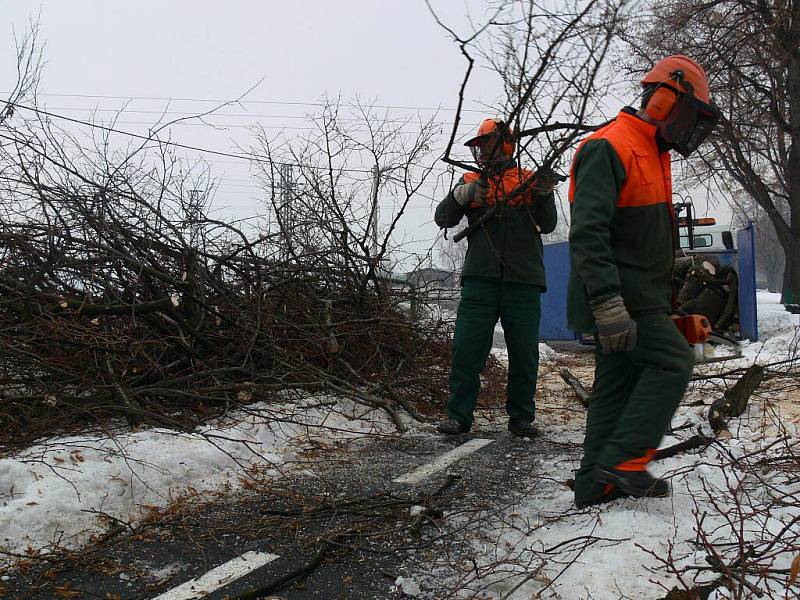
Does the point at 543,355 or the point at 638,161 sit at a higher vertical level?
the point at 638,161

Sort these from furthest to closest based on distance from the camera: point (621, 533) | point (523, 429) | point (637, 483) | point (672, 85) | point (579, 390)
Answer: point (579, 390) → point (523, 429) → point (672, 85) → point (637, 483) → point (621, 533)

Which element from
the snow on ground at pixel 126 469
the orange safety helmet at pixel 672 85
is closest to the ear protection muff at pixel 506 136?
the orange safety helmet at pixel 672 85

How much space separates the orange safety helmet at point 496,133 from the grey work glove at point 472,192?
0.25 metres

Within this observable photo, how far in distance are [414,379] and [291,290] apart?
1.25 m

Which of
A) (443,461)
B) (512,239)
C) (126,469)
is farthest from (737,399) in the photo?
(126,469)

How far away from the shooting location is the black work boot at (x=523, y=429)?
15.5 feet

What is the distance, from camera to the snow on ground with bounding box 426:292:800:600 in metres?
2.25

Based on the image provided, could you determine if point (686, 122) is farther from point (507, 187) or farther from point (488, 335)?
point (488, 335)

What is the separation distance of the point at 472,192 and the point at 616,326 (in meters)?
1.96

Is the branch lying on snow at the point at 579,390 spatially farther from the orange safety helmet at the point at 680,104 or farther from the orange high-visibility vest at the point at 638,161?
the orange safety helmet at the point at 680,104

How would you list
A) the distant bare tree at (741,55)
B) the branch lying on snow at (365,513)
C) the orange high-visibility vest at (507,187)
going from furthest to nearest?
the distant bare tree at (741,55) → the orange high-visibility vest at (507,187) → the branch lying on snow at (365,513)

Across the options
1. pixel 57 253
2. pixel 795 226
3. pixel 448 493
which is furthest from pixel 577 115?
pixel 795 226

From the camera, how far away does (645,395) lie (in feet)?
9.45

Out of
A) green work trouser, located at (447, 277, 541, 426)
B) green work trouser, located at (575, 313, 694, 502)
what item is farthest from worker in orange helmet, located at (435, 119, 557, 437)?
green work trouser, located at (575, 313, 694, 502)
